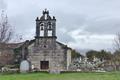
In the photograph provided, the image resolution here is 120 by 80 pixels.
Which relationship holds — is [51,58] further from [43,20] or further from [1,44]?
[1,44]

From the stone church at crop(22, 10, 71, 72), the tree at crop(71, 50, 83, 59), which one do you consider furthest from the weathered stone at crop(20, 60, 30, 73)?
the tree at crop(71, 50, 83, 59)

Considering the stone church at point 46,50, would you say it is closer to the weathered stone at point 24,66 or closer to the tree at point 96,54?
the weathered stone at point 24,66

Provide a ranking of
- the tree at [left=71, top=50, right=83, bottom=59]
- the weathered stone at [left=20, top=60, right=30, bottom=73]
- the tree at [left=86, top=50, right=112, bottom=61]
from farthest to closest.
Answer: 1. the tree at [left=71, top=50, right=83, bottom=59]
2. the tree at [left=86, top=50, right=112, bottom=61]
3. the weathered stone at [left=20, top=60, right=30, bottom=73]

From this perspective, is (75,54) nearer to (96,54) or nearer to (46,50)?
(96,54)

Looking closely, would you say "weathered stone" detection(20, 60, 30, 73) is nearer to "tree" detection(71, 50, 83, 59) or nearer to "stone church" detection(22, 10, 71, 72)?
"stone church" detection(22, 10, 71, 72)

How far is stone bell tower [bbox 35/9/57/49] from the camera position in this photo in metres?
56.9

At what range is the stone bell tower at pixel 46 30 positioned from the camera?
56.9 m

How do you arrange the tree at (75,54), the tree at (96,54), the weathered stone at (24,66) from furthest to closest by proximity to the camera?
1. the tree at (75,54)
2. the tree at (96,54)
3. the weathered stone at (24,66)

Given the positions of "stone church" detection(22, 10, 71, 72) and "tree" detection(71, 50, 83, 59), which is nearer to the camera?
"stone church" detection(22, 10, 71, 72)

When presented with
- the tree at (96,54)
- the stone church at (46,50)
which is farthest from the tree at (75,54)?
the stone church at (46,50)

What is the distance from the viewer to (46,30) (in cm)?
5700

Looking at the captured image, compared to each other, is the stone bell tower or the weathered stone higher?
the stone bell tower

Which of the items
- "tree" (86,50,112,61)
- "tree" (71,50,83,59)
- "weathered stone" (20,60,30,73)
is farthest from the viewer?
"tree" (71,50,83,59)

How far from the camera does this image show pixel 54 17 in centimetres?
5722
